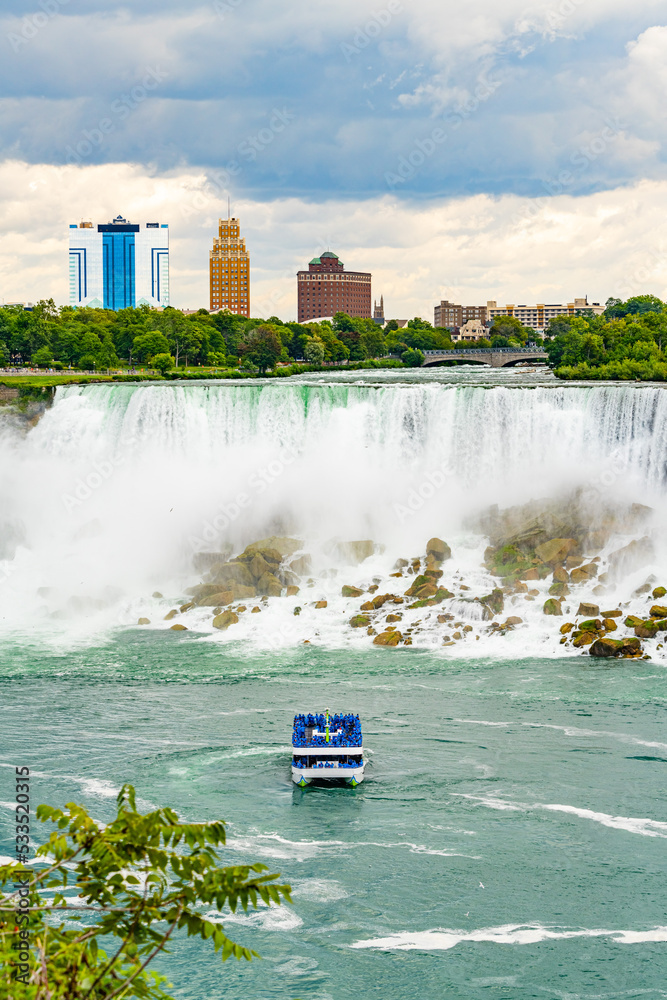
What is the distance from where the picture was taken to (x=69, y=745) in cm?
2295

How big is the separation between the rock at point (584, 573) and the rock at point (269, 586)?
9.93 meters

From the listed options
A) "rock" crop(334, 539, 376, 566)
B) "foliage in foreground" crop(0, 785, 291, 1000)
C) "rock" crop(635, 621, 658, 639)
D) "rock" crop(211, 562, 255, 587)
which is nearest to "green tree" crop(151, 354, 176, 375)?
"rock" crop(334, 539, 376, 566)

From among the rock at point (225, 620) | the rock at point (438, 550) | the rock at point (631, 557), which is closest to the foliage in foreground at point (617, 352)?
the rock at point (631, 557)

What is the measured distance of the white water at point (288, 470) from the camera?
41000mm

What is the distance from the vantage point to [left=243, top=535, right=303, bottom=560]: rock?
38.6 m

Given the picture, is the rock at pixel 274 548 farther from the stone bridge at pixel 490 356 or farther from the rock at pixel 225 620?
the stone bridge at pixel 490 356

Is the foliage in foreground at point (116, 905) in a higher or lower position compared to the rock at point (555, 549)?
higher

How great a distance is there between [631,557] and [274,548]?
1273cm

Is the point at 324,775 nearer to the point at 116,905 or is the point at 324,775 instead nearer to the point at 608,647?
the point at 608,647

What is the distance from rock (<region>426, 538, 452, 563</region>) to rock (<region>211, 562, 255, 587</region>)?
6358 mm

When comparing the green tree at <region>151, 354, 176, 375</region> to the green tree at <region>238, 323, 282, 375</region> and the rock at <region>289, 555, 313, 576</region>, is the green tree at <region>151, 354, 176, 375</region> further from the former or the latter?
the rock at <region>289, 555, 313, 576</region>

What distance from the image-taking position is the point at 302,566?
127 ft

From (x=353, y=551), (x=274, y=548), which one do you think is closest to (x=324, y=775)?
(x=274, y=548)

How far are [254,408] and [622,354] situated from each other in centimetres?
3395
